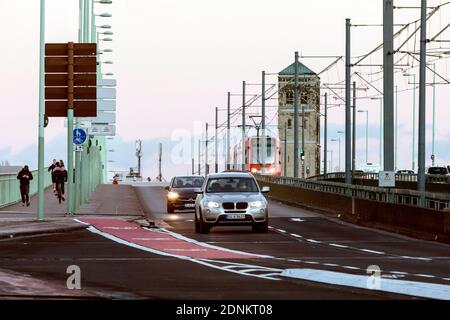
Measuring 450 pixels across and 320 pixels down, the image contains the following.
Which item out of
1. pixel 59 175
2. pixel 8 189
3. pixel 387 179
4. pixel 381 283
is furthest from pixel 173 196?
pixel 381 283

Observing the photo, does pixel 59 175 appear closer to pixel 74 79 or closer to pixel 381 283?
pixel 74 79

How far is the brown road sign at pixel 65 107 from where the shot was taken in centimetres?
4372

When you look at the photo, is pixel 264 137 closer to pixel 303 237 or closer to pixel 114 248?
pixel 303 237

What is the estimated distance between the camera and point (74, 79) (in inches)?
1705

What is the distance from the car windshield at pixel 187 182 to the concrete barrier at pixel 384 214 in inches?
197

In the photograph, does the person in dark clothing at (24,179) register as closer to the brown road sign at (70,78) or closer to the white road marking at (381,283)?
the brown road sign at (70,78)

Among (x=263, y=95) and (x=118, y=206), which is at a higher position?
(x=263, y=95)

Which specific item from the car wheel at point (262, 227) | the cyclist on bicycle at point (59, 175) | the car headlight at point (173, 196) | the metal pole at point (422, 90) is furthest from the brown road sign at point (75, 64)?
the cyclist on bicycle at point (59, 175)

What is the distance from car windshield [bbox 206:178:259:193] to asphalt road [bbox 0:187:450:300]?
120 cm

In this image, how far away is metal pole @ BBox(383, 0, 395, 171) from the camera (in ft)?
130

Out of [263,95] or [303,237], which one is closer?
[303,237]

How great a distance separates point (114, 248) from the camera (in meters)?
27.9

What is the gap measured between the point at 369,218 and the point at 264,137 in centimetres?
5495
